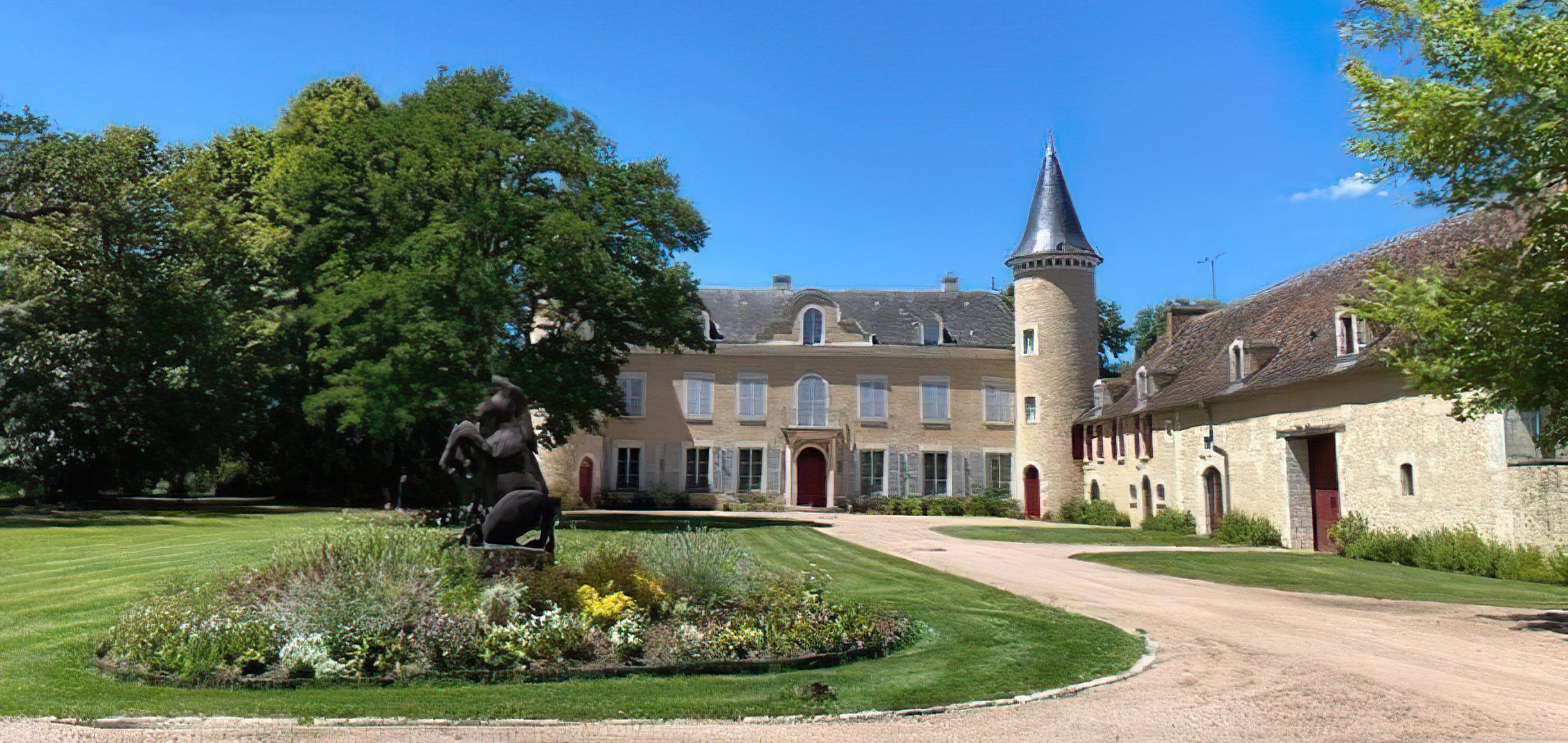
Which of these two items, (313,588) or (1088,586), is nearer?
(313,588)

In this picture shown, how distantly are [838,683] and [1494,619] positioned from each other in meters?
8.75

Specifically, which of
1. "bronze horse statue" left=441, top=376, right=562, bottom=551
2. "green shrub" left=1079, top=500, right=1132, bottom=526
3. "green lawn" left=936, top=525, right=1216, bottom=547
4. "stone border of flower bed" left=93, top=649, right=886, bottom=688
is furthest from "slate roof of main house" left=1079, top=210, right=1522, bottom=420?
"bronze horse statue" left=441, top=376, right=562, bottom=551

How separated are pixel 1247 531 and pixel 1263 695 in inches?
763

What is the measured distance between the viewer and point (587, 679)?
7.64m

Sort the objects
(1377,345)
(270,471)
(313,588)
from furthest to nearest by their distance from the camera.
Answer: (270,471) < (1377,345) < (313,588)

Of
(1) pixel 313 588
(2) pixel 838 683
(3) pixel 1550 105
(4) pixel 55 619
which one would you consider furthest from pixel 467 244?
(3) pixel 1550 105

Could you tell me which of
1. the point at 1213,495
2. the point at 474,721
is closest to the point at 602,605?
the point at 474,721

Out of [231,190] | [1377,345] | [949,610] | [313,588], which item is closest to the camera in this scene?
[313,588]

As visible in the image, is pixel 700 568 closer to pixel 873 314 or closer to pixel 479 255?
pixel 479 255

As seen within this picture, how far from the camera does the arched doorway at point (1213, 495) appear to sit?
1083 inches

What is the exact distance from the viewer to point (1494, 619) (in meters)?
11.7

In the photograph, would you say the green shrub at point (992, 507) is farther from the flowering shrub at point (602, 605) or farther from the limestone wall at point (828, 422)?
the flowering shrub at point (602, 605)

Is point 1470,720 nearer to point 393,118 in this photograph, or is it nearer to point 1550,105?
point 1550,105

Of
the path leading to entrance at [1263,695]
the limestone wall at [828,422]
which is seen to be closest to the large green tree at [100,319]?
the limestone wall at [828,422]
